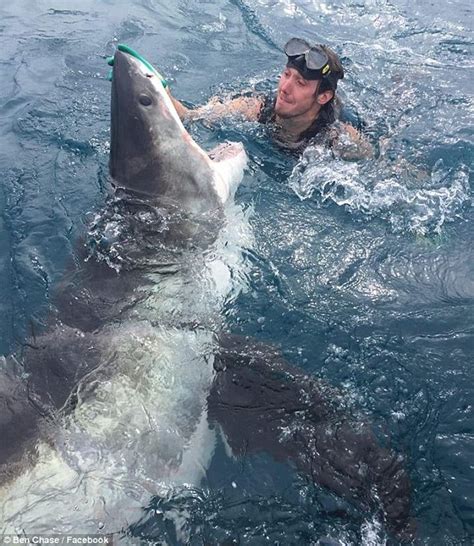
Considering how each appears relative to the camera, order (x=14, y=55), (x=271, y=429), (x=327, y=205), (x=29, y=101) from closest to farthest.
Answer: (x=271, y=429), (x=327, y=205), (x=29, y=101), (x=14, y=55)

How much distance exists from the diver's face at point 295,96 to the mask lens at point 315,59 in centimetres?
15

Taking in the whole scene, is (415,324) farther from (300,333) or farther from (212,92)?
(212,92)

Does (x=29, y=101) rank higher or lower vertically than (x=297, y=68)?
lower

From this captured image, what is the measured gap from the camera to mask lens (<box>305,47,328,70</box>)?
5.00 m

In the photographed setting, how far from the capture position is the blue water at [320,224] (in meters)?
3.00

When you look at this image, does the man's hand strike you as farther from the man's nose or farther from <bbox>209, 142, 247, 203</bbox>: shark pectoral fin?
<bbox>209, 142, 247, 203</bbox>: shark pectoral fin

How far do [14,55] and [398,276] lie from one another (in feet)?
22.1

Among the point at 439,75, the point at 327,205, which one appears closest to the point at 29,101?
the point at 327,205

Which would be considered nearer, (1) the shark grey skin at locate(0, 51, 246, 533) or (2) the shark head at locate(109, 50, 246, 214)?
(1) the shark grey skin at locate(0, 51, 246, 533)

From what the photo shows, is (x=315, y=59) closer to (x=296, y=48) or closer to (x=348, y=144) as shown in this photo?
(x=296, y=48)

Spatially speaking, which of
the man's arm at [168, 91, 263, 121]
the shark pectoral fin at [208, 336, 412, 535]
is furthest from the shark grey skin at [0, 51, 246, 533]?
the man's arm at [168, 91, 263, 121]

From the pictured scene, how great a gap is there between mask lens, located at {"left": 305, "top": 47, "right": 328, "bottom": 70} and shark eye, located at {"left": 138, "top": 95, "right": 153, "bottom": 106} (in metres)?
1.91

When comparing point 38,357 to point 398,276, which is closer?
point 38,357

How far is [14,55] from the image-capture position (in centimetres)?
802
